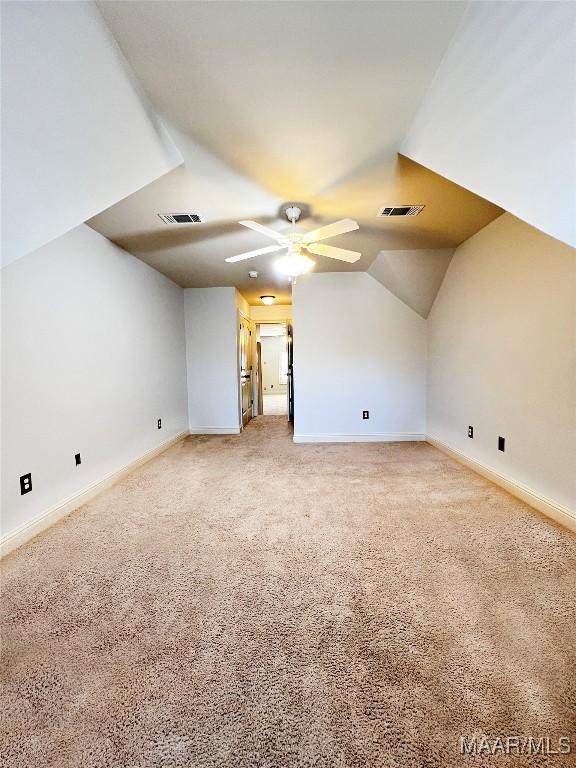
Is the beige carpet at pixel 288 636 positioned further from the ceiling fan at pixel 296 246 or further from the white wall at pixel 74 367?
the ceiling fan at pixel 296 246

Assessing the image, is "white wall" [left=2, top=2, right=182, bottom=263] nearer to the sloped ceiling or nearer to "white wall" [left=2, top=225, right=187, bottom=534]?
"white wall" [left=2, top=225, right=187, bottom=534]

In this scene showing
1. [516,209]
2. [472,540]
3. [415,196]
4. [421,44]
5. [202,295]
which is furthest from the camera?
[202,295]

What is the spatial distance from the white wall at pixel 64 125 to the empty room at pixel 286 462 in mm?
11

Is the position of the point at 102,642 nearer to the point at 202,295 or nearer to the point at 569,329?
the point at 569,329

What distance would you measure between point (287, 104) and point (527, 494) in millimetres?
2967

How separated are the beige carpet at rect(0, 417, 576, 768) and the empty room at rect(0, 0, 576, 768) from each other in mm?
10

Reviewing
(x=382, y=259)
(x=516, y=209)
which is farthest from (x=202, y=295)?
(x=516, y=209)

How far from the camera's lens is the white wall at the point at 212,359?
5137 mm

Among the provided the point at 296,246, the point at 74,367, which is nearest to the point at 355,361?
the point at 296,246

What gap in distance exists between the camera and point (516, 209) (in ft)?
4.93

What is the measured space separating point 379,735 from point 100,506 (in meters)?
2.42

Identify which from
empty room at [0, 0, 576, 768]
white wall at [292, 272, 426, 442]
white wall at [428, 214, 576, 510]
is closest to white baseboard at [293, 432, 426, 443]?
white wall at [292, 272, 426, 442]

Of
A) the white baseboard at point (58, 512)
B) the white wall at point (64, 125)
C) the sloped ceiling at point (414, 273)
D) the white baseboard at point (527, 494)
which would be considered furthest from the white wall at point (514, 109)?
the white baseboard at point (58, 512)

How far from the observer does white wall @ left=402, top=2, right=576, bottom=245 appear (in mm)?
1090
